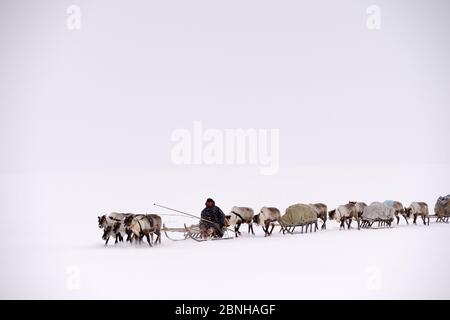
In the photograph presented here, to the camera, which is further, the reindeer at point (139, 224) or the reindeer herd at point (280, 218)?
the reindeer herd at point (280, 218)

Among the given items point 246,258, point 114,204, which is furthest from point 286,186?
point 246,258

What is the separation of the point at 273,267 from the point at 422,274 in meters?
3.03

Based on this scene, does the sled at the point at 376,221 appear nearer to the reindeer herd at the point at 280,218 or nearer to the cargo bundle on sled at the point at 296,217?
the reindeer herd at the point at 280,218

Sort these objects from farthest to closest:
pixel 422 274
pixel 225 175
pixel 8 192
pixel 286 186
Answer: pixel 225 175, pixel 286 186, pixel 8 192, pixel 422 274

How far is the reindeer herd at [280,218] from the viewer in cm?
1310

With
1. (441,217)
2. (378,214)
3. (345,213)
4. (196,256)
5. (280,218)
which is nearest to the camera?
(196,256)

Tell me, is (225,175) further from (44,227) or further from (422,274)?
(422,274)

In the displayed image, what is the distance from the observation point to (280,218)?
15359 millimetres

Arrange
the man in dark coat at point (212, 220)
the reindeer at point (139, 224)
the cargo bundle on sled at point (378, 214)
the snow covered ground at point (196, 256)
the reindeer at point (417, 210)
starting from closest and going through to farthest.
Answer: the snow covered ground at point (196, 256)
the reindeer at point (139, 224)
the man in dark coat at point (212, 220)
the cargo bundle on sled at point (378, 214)
the reindeer at point (417, 210)

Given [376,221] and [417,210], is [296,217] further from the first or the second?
[417,210]

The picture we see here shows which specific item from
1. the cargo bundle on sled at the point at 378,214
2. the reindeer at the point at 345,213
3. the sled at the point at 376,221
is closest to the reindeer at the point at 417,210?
the sled at the point at 376,221

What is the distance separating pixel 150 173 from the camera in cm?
3962

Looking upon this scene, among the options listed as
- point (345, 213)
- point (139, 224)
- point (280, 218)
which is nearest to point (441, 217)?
point (345, 213)

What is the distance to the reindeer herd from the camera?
1310 centimetres
